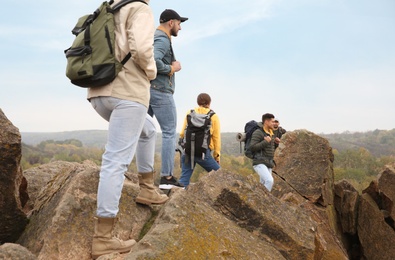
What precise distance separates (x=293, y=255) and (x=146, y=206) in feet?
7.33

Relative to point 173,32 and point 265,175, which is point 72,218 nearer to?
point 173,32

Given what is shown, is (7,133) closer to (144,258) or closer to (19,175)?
(19,175)

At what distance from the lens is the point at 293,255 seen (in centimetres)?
589

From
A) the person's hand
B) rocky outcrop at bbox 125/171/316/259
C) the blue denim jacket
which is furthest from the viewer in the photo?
the person's hand

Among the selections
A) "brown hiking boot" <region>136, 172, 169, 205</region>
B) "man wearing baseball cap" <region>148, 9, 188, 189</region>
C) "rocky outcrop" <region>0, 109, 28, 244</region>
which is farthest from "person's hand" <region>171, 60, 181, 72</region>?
"rocky outcrop" <region>0, 109, 28, 244</region>

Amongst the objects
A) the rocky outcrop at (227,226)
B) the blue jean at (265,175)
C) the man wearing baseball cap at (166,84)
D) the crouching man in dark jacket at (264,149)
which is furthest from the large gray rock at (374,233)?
the man wearing baseball cap at (166,84)

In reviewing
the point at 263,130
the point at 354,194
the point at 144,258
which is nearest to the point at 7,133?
the point at 144,258

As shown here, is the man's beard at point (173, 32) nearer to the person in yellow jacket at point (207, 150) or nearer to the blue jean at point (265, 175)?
the person in yellow jacket at point (207, 150)

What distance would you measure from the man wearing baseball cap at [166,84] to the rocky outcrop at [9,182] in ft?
6.78

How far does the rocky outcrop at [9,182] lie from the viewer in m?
5.37

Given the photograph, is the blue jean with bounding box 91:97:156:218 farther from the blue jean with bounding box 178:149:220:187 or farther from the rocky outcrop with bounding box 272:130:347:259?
the rocky outcrop with bounding box 272:130:347:259

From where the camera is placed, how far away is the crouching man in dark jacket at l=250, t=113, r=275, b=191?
11.2 m

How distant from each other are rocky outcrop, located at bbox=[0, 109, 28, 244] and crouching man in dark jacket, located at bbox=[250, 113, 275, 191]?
22.0 ft

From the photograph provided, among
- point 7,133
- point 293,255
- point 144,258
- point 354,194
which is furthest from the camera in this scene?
point 354,194
